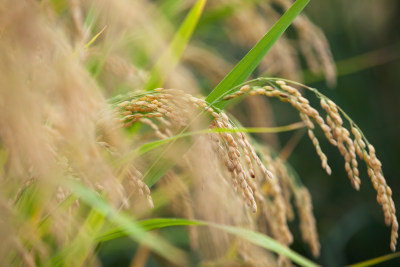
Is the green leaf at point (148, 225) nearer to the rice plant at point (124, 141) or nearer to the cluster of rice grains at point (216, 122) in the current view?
the rice plant at point (124, 141)

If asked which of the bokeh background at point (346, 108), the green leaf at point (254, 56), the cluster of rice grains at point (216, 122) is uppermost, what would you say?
the green leaf at point (254, 56)

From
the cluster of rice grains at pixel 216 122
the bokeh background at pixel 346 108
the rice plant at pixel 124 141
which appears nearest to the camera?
the rice plant at pixel 124 141

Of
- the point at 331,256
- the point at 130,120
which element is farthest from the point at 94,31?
the point at 331,256

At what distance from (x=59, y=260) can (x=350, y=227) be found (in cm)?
155

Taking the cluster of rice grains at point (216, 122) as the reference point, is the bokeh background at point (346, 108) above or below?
below

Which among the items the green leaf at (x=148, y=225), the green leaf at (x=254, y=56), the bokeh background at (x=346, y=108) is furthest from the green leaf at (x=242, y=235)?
the bokeh background at (x=346, y=108)

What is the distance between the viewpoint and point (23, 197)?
0.68 m

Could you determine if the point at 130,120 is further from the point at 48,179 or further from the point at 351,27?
the point at 351,27

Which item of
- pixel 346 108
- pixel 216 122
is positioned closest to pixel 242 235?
pixel 216 122

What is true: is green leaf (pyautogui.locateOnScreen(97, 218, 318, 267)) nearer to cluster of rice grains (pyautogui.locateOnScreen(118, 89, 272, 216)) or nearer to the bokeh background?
cluster of rice grains (pyautogui.locateOnScreen(118, 89, 272, 216))

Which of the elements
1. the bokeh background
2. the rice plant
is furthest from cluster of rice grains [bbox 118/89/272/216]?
the bokeh background

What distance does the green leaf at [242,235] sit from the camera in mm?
563

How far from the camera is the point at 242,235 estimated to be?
22.4 inches

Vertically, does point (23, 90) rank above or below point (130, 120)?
above
